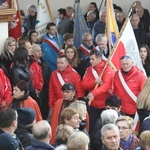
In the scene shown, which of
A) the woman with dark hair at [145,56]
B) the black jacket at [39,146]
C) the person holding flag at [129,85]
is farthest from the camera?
the woman with dark hair at [145,56]

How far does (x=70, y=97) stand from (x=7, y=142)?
3089mm

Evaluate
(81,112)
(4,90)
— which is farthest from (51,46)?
(81,112)

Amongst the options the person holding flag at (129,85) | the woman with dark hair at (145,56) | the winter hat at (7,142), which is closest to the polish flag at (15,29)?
the woman with dark hair at (145,56)

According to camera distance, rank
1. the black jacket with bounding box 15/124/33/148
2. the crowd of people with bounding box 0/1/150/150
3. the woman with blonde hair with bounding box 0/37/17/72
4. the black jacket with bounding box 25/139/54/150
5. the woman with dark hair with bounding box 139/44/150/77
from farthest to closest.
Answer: the woman with dark hair with bounding box 139/44/150/77
the woman with blonde hair with bounding box 0/37/17/72
the black jacket with bounding box 15/124/33/148
the crowd of people with bounding box 0/1/150/150
the black jacket with bounding box 25/139/54/150

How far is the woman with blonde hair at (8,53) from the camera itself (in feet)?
41.2

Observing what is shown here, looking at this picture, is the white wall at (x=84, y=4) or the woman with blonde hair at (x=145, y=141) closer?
the woman with blonde hair at (x=145, y=141)

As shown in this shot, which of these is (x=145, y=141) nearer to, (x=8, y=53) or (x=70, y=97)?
(x=70, y=97)

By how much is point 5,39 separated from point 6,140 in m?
5.30

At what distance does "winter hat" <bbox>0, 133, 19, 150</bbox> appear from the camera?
311 inches

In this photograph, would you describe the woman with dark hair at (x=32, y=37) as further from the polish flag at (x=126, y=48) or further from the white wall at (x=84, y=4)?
the white wall at (x=84, y=4)

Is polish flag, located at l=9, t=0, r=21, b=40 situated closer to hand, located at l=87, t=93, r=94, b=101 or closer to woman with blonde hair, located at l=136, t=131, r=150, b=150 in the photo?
hand, located at l=87, t=93, r=94, b=101

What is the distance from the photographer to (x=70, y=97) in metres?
10.9

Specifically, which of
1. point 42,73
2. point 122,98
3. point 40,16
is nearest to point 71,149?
point 122,98

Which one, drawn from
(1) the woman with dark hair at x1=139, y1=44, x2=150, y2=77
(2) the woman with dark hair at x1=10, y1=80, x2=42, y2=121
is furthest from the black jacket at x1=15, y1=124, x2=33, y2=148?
(1) the woman with dark hair at x1=139, y1=44, x2=150, y2=77
